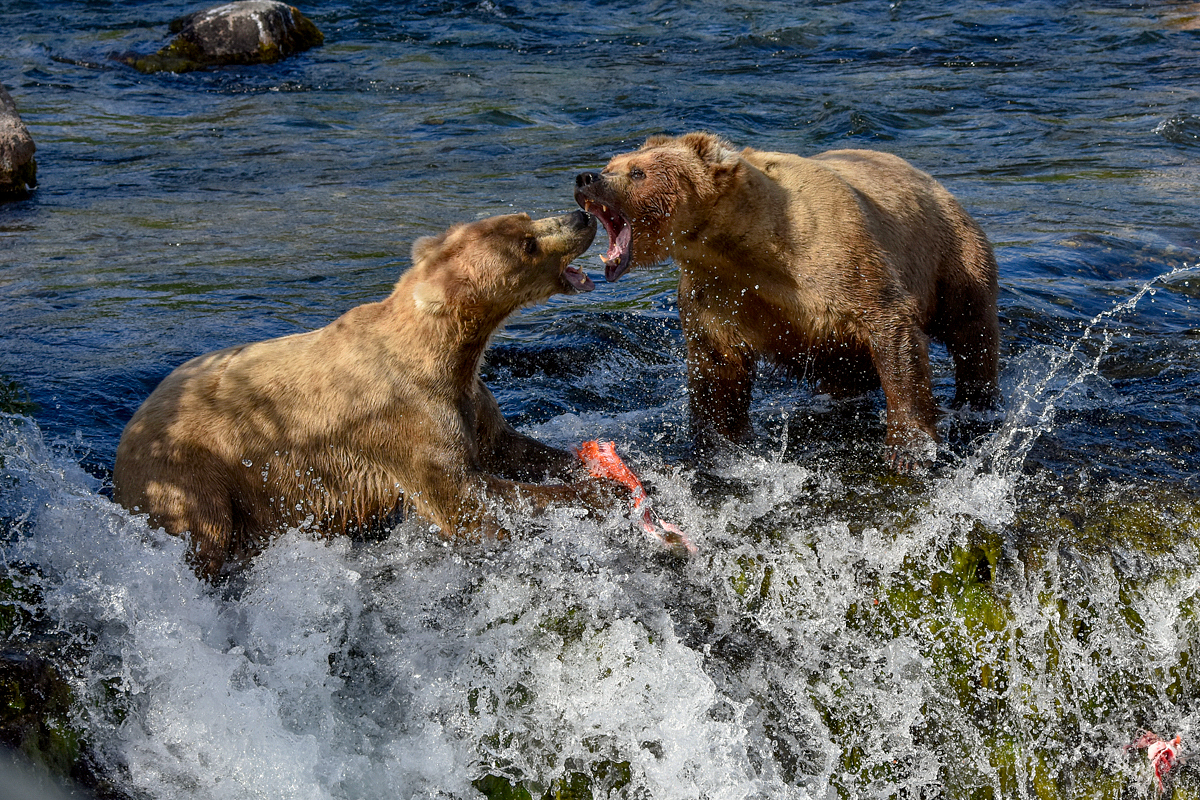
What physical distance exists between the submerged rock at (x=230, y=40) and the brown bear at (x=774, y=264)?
11.8 m

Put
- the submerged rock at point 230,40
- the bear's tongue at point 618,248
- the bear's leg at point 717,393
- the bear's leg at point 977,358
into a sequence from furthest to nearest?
the submerged rock at point 230,40 → the bear's leg at point 977,358 → the bear's leg at point 717,393 → the bear's tongue at point 618,248

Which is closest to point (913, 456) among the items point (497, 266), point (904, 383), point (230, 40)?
point (904, 383)

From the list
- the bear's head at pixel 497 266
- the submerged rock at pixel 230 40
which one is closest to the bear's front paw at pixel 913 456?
the bear's head at pixel 497 266

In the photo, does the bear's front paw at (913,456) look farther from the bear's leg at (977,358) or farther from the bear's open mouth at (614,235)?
the bear's open mouth at (614,235)

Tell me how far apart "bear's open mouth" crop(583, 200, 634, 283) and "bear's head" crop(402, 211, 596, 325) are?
178 mm

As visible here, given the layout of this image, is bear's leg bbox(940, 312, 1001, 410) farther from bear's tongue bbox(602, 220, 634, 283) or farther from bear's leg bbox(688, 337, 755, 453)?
bear's tongue bbox(602, 220, 634, 283)

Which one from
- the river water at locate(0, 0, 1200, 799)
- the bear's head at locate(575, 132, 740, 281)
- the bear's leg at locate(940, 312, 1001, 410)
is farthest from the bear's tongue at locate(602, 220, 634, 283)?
the bear's leg at locate(940, 312, 1001, 410)

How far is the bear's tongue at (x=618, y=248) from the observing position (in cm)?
476

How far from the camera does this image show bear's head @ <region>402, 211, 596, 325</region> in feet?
14.7

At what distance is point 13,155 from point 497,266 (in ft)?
23.3

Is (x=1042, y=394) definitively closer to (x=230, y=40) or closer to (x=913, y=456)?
(x=913, y=456)

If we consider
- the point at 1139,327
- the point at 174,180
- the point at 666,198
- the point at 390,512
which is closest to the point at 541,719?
the point at 390,512

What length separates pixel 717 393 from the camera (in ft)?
17.8

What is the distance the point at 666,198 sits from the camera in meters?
4.92
